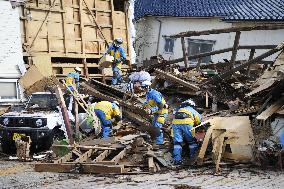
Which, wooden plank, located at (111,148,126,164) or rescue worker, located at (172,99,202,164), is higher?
rescue worker, located at (172,99,202,164)

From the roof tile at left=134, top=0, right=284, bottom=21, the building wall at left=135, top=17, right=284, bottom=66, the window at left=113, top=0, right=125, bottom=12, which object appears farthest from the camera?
the roof tile at left=134, top=0, right=284, bottom=21

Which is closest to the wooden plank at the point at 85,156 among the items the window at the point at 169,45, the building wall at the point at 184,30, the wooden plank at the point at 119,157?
the wooden plank at the point at 119,157

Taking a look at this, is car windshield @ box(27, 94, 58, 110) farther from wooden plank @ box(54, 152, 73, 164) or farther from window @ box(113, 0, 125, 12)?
window @ box(113, 0, 125, 12)

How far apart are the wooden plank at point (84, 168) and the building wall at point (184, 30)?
1930 cm

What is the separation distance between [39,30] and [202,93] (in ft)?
24.2

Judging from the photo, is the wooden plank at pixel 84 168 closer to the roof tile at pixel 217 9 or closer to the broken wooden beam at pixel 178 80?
the broken wooden beam at pixel 178 80

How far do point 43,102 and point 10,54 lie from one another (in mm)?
4216

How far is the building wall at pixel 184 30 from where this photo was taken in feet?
83.1

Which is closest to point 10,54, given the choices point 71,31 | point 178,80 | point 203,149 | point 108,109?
point 71,31

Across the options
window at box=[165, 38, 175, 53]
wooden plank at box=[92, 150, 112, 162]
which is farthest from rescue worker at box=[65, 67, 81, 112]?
window at box=[165, 38, 175, 53]

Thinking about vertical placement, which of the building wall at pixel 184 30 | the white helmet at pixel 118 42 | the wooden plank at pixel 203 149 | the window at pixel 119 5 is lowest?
the wooden plank at pixel 203 149

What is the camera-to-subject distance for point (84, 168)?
8.17 m

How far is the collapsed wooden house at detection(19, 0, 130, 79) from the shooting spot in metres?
16.2

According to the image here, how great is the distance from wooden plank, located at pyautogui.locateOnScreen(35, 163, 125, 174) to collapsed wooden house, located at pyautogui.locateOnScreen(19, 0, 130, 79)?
8.39 meters
